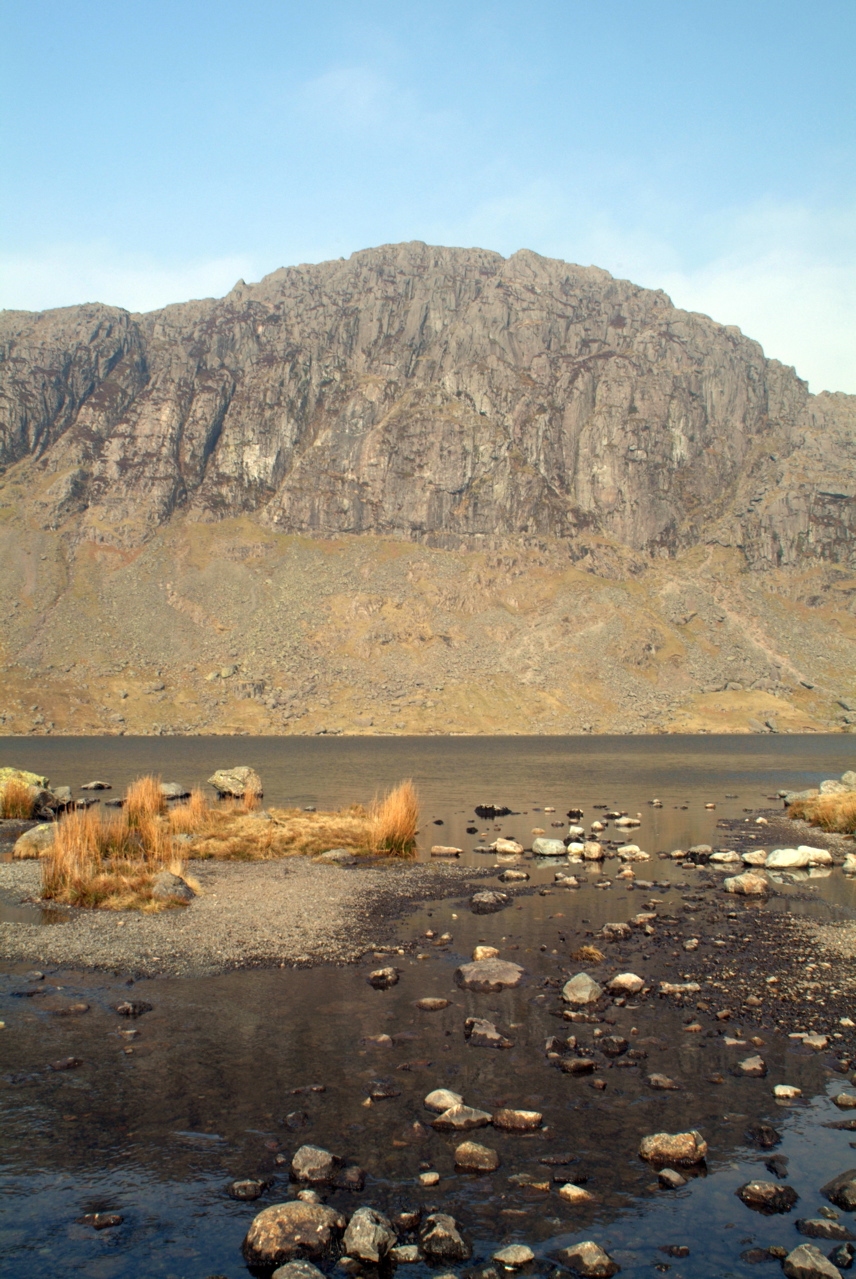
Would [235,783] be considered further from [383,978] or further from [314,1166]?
[314,1166]

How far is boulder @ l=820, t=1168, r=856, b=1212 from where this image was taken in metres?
7.65

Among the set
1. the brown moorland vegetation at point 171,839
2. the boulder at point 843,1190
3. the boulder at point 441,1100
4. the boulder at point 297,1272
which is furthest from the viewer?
the brown moorland vegetation at point 171,839

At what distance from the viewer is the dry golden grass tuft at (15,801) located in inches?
1436

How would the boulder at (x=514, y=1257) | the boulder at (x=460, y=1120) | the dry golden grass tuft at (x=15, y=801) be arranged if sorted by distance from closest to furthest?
the boulder at (x=514, y=1257) < the boulder at (x=460, y=1120) < the dry golden grass tuft at (x=15, y=801)

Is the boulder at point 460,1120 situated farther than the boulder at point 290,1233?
Yes

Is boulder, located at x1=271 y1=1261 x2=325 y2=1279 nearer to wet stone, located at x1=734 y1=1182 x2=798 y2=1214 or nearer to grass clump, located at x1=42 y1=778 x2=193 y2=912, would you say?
wet stone, located at x1=734 y1=1182 x2=798 y2=1214

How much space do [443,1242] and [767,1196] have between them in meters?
3.39

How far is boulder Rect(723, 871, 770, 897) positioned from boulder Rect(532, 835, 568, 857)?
6952mm

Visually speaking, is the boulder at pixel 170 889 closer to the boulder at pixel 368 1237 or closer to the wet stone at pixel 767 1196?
the boulder at pixel 368 1237

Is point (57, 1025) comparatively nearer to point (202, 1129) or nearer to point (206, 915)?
point (202, 1129)

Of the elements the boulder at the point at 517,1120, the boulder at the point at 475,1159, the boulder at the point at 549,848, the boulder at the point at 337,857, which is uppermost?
the boulder at the point at 475,1159

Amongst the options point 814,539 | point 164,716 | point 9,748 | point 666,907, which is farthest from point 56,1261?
point 814,539

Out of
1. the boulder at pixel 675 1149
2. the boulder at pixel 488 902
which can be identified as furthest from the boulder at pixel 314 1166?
the boulder at pixel 488 902

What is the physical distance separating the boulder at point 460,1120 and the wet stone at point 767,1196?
283cm
